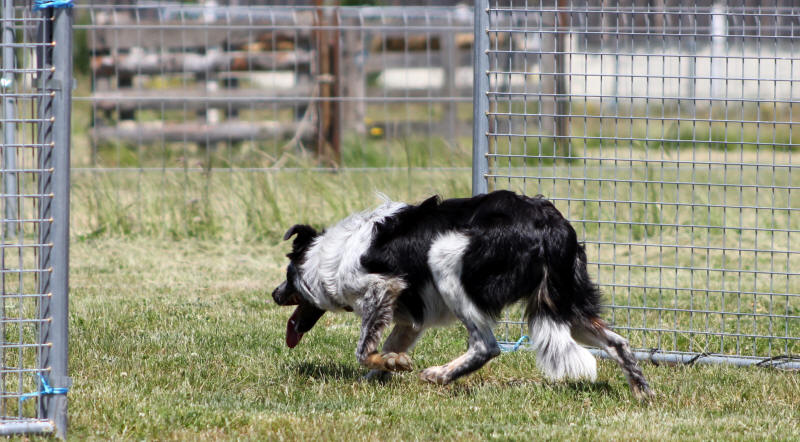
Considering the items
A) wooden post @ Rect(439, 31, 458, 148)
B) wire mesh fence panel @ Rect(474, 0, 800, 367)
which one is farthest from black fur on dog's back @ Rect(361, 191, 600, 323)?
wooden post @ Rect(439, 31, 458, 148)

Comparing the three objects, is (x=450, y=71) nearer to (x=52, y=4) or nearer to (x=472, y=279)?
(x=472, y=279)

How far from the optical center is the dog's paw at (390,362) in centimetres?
467

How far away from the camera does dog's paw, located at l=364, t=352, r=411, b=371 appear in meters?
4.67

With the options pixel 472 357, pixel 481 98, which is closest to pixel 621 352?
pixel 472 357

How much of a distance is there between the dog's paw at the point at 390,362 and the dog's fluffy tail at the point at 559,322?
63cm

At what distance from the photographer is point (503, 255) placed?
15.0 feet

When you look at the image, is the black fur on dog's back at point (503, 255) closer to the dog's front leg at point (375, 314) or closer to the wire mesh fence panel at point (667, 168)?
the dog's front leg at point (375, 314)

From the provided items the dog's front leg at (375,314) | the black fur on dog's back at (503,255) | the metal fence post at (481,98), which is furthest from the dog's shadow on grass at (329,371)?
the metal fence post at (481,98)

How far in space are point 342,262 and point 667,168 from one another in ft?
23.5

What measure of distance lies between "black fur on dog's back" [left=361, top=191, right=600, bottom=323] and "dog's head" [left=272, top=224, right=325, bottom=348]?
54cm

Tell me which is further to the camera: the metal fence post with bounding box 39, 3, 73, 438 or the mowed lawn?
the mowed lawn

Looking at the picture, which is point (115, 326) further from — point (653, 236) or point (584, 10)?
point (653, 236)

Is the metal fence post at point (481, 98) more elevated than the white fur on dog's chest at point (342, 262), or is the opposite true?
the metal fence post at point (481, 98)

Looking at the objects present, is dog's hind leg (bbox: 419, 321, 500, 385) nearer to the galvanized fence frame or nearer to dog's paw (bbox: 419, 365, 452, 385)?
dog's paw (bbox: 419, 365, 452, 385)
